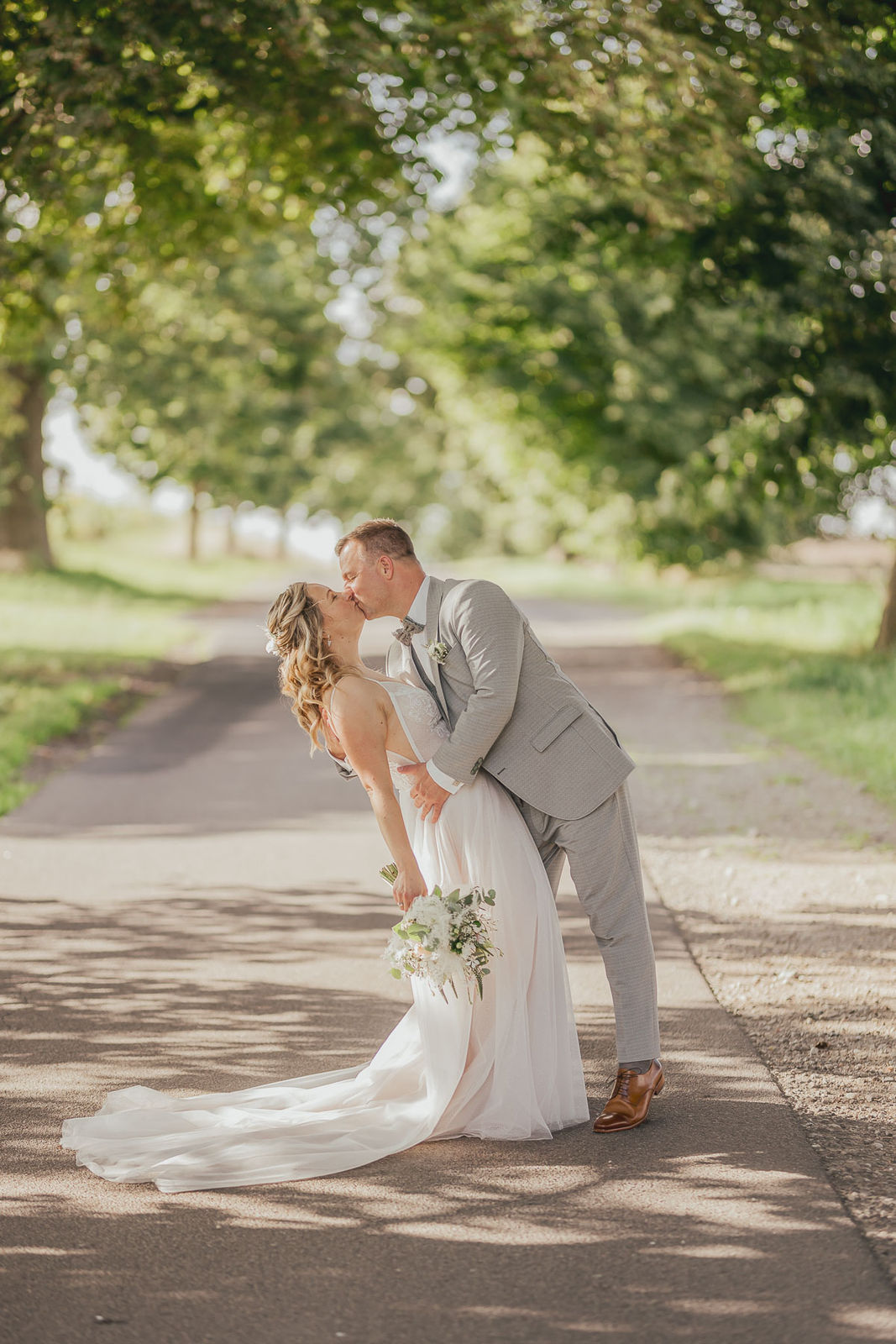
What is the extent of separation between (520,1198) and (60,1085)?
6.64 feet

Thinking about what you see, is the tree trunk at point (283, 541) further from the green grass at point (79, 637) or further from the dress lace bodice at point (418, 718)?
the dress lace bodice at point (418, 718)

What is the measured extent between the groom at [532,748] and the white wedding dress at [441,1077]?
124mm

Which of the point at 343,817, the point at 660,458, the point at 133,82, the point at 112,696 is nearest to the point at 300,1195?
the point at 343,817

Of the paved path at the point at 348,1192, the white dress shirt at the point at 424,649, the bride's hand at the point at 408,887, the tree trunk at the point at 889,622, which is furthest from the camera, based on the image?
the tree trunk at the point at 889,622

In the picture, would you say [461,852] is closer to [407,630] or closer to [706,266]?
[407,630]

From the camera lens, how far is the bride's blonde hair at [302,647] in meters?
4.73

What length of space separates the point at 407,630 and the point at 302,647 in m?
0.45

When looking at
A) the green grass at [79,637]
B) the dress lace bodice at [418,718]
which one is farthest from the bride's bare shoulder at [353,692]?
the green grass at [79,637]

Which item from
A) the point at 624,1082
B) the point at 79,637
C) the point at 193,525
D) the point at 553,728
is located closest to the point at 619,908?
the point at 624,1082

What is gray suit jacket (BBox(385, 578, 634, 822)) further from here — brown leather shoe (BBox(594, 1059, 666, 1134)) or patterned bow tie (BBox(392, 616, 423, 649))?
brown leather shoe (BBox(594, 1059, 666, 1134))

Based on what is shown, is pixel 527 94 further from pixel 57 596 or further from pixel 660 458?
pixel 57 596

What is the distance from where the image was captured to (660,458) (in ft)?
85.4

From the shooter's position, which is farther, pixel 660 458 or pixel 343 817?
pixel 660 458

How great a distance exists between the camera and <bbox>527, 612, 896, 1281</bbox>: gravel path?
193 inches
